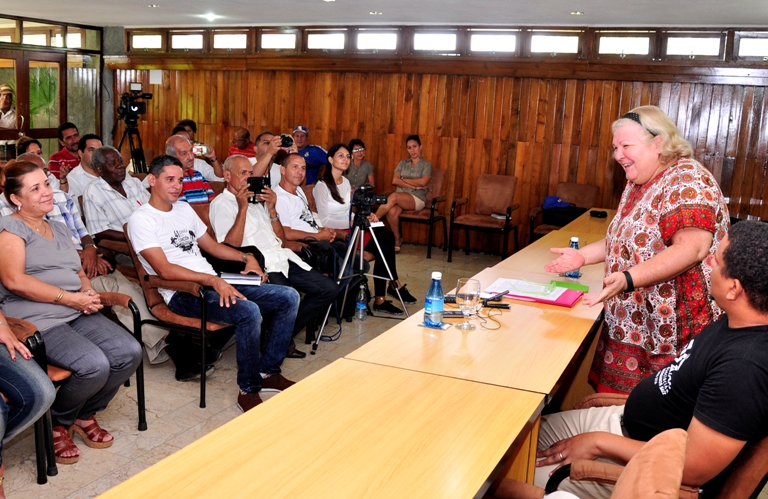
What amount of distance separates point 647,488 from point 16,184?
2.82 meters

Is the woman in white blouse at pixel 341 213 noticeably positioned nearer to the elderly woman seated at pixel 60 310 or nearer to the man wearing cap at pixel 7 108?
the elderly woman seated at pixel 60 310

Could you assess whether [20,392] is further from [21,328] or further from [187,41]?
[187,41]

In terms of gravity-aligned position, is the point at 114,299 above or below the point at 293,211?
below

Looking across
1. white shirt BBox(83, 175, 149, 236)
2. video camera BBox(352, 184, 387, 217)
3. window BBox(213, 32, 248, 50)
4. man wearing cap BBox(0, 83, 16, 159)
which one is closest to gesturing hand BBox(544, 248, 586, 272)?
video camera BBox(352, 184, 387, 217)

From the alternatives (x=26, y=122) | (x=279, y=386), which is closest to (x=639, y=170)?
(x=279, y=386)

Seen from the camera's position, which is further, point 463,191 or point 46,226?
point 463,191

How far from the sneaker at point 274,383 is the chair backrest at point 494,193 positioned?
4.43 meters

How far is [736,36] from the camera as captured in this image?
7.04 meters

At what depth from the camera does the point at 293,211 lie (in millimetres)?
5156

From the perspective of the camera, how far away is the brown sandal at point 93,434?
130 inches

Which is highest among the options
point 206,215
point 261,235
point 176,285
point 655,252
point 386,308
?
point 655,252

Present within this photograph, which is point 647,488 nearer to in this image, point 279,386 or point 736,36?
point 279,386

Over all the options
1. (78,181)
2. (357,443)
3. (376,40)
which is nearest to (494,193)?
(376,40)

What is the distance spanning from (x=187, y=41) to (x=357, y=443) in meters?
8.90
